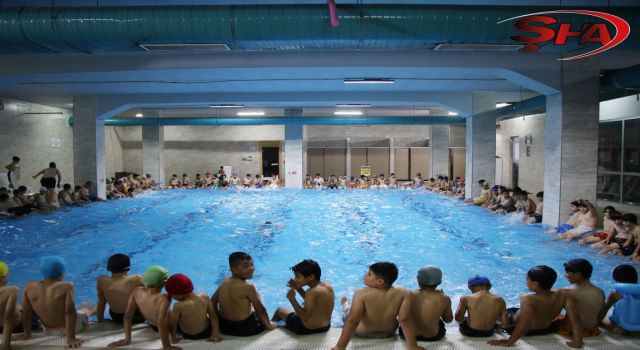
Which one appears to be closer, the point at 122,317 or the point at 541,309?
the point at 541,309

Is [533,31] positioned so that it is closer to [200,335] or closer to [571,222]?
[571,222]

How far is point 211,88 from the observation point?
1345cm

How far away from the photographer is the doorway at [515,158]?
17.9 m

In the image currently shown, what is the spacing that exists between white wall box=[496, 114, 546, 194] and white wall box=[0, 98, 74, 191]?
19.3m

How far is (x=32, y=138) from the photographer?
16.6 metres

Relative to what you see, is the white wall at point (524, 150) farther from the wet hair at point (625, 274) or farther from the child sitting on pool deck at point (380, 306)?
the child sitting on pool deck at point (380, 306)

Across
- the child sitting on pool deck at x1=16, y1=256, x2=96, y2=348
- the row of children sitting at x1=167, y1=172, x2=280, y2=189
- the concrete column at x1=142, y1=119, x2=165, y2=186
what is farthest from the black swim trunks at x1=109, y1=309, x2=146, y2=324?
the concrete column at x1=142, y1=119, x2=165, y2=186

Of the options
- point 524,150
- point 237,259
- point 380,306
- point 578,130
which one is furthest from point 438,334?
point 524,150

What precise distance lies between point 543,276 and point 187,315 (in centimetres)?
272

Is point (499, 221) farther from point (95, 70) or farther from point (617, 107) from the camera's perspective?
point (95, 70)

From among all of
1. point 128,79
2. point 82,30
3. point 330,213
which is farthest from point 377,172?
point 82,30

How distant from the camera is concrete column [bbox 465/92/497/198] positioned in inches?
576

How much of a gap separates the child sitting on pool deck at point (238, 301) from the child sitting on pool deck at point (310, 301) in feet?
1.03

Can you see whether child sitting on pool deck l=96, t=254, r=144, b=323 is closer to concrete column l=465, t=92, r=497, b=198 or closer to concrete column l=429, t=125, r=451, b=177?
concrete column l=465, t=92, r=497, b=198
